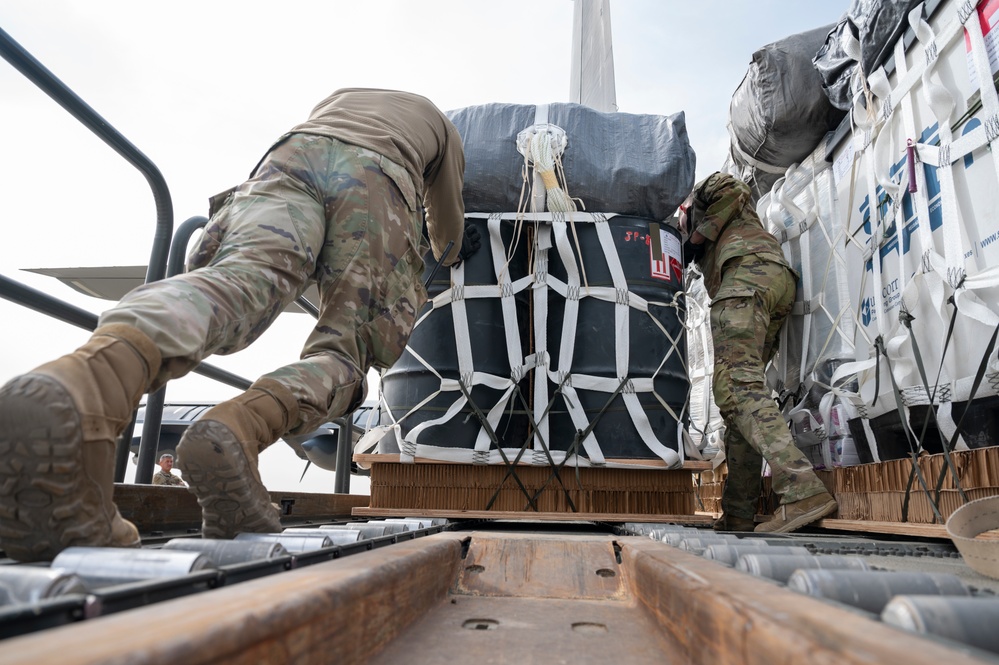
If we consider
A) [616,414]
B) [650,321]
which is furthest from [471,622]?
[650,321]

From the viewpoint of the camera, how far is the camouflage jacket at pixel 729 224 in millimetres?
2615

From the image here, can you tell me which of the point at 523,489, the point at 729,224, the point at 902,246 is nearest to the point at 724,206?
the point at 729,224

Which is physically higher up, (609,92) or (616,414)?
(609,92)

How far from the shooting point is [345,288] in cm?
147

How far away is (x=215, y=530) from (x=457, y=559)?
37cm

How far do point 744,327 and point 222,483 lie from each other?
1.95 meters

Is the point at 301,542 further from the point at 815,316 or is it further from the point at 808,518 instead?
the point at 815,316

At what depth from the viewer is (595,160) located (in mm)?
2766

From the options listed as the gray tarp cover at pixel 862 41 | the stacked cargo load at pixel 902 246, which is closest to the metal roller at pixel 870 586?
the stacked cargo load at pixel 902 246

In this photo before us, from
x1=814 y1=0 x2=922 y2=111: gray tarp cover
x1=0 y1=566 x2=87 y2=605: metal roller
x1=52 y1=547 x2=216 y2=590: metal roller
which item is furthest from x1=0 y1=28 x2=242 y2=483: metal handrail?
x1=814 y1=0 x2=922 y2=111: gray tarp cover

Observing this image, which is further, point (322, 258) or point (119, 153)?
point (119, 153)

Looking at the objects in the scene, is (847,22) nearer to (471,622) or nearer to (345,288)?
(345,288)

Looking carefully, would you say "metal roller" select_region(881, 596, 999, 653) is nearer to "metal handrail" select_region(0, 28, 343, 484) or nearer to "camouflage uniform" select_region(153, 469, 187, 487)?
"metal handrail" select_region(0, 28, 343, 484)

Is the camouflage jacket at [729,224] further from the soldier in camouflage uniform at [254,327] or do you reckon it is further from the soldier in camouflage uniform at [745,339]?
the soldier in camouflage uniform at [254,327]
